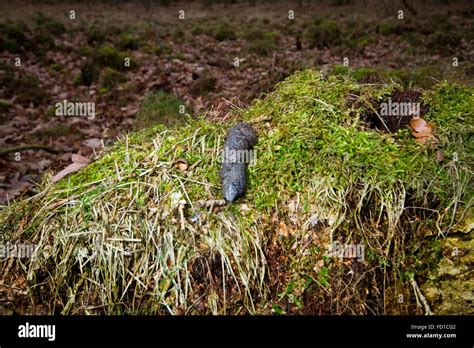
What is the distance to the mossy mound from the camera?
1.94m

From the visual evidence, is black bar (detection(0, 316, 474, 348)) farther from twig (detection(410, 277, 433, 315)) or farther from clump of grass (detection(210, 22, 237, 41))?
clump of grass (detection(210, 22, 237, 41))

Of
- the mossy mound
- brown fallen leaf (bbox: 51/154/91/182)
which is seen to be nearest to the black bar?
the mossy mound

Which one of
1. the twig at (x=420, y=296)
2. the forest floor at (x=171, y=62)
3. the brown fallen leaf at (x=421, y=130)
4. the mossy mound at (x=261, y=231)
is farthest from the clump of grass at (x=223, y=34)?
A: the twig at (x=420, y=296)

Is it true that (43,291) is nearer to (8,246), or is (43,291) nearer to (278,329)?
(8,246)

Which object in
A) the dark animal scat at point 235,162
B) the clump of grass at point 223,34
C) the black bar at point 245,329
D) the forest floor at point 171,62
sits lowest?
the black bar at point 245,329

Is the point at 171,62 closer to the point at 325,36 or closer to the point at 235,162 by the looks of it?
the point at 325,36

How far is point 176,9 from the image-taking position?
1684 cm

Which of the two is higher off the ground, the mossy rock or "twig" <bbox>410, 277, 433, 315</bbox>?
the mossy rock

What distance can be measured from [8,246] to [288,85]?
6.97 feet

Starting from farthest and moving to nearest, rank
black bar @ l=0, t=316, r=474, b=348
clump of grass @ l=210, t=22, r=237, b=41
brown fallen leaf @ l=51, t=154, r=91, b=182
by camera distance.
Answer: clump of grass @ l=210, t=22, r=237, b=41
brown fallen leaf @ l=51, t=154, r=91, b=182
black bar @ l=0, t=316, r=474, b=348

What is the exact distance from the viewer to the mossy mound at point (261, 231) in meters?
1.94

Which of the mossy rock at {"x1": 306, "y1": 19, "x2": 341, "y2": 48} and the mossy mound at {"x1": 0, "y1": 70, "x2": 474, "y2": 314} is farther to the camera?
the mossy rock at {"x1": 306, "y1": 19, "x2": 341, "y2": 48}

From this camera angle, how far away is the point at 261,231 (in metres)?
2.00

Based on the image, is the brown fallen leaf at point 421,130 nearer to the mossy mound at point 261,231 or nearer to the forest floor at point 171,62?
the mossy mound at point 261,231
